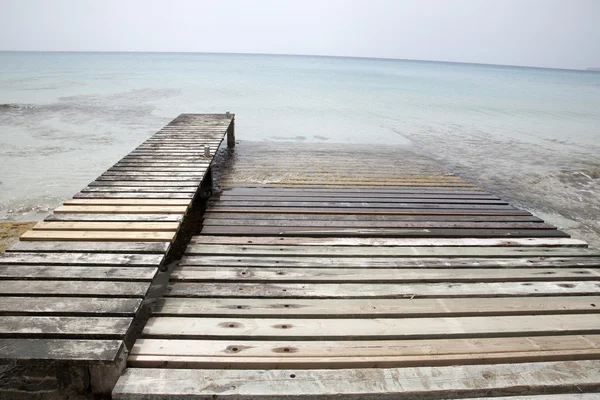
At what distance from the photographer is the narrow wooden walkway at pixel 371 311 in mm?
1962

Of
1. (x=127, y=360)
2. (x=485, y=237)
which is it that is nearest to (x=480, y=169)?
(x=485, y=237)

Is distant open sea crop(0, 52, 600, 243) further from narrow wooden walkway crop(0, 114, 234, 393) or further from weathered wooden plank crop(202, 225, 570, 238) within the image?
narrow wooden walkway crop(0, 114, 234, 393)

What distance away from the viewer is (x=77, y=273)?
2.40 metres

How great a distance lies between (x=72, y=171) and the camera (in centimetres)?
919

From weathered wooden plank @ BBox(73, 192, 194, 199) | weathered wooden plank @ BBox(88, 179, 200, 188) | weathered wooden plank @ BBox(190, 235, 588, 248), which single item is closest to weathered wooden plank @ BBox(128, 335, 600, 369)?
weathered wooden plank @ BBox(190, 235, 588, 248)

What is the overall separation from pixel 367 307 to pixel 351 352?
48 cm

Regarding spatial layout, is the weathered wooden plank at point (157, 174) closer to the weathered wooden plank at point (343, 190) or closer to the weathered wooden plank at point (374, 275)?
the weathered wooden plank at point (343, 190)

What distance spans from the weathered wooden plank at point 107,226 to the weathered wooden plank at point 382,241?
0.37 m

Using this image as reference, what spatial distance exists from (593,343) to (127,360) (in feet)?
9.23

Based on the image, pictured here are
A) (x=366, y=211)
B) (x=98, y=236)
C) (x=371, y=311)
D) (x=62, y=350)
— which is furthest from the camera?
(x=366, y=211)

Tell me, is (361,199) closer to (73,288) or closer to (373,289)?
(373,289)


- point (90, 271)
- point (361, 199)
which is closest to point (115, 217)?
point (90, 271)

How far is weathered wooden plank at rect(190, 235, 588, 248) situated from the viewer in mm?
3533

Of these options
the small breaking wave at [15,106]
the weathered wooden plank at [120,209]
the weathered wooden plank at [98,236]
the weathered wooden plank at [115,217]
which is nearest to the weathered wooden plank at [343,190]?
the weathered wooden plank at [120,209]
